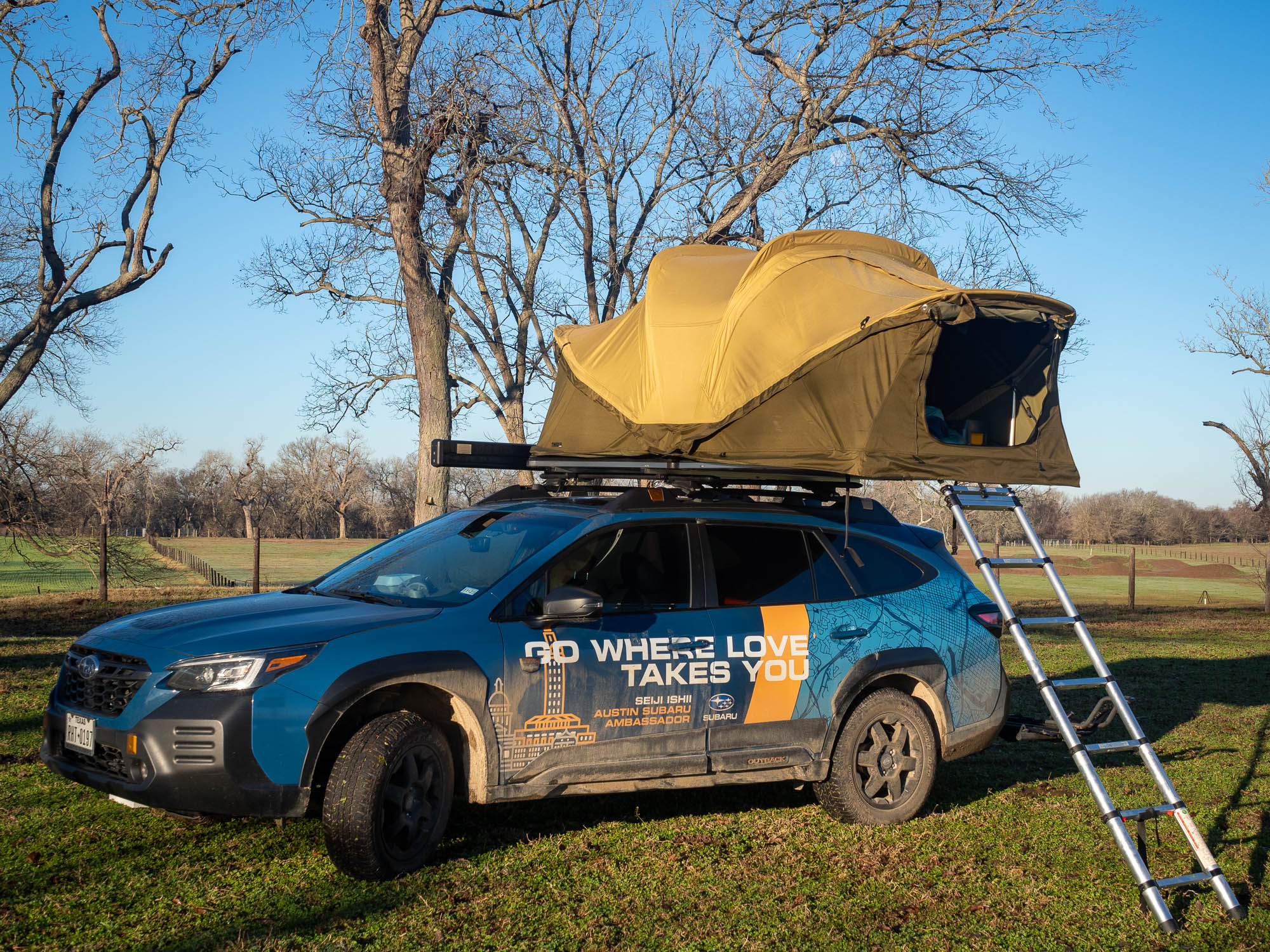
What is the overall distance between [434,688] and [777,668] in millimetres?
1958

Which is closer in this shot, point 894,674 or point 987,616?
point 894,674

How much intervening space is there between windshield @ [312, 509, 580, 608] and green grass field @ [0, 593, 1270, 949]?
1.30 meters

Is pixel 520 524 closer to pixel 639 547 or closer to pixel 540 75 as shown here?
pixel 639 547

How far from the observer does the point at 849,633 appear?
6039 mm

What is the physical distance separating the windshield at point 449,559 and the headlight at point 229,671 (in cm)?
86

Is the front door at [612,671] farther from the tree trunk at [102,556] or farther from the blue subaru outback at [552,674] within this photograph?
the tree trunk at [102,556]

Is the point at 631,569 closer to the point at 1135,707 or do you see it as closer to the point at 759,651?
the point at 759,651

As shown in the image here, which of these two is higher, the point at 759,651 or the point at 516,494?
the point at 516,494

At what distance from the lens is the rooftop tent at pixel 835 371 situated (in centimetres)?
545

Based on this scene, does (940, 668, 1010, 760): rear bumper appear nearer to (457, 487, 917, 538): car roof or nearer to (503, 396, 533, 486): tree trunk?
(457, 487, 917, 538): car roof

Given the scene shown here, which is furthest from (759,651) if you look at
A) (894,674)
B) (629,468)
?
(629,468)

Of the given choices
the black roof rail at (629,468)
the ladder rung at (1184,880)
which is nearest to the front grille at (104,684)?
the black roof rail at (629,468)

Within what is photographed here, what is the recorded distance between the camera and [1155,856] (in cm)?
559

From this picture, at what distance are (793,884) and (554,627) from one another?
172 centimetres
